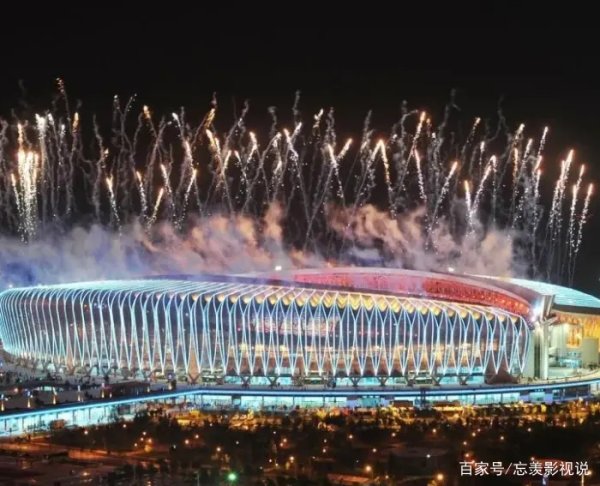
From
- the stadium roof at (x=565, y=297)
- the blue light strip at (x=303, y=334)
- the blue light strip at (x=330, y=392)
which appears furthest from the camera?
the stadium roof at (x=565, y=297)

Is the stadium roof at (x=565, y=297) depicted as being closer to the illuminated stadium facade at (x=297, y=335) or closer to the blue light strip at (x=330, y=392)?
the illuminated stadium facade at (x=297, y=335)

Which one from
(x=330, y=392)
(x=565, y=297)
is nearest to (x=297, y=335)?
(x=330, y=392)

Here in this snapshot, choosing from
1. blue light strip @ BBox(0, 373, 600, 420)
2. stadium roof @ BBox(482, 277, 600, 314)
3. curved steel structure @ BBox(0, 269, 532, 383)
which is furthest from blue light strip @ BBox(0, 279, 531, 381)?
stadium roof @ BBox(482, 277, 600, 314)

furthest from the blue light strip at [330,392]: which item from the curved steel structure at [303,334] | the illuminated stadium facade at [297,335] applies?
the curved steel structure at [303,334]

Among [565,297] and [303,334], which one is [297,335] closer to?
[303,334]

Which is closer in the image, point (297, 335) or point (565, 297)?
point (297, 335)

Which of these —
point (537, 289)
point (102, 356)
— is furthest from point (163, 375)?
point (537, 289)

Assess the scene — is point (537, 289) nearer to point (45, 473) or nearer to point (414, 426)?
point (414, 426)
